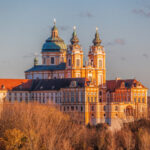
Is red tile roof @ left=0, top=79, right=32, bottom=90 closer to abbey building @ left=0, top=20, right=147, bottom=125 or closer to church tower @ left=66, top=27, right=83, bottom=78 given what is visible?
abbey building @ left=0, top=20, right=147, bottom=125

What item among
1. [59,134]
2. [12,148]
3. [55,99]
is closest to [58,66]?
[55,99]

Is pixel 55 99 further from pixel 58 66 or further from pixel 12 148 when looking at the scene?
pixel 12 148

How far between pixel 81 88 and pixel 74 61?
46.9ft

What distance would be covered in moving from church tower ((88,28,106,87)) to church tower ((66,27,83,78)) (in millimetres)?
3335

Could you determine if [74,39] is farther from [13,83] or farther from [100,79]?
[13,83]

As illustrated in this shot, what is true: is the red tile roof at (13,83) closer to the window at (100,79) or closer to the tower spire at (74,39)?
the tower spire at (74,39)

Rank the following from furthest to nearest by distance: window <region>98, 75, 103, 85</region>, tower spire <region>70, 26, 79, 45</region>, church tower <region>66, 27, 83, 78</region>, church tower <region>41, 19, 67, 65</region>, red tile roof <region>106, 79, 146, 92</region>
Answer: church tower <region>41, 19, 67, 65</region> < tower spire <region>70, 26, 79, 45</region> < window <region>98, 75, 103, 85</region> < church tower <region>66, 27, 83, 78</region> < red tile roof <region>106, 79, 146, 92</region>

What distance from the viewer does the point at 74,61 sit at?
185 metres

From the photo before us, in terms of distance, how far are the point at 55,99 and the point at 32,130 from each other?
231ft

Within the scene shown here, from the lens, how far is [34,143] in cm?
9912

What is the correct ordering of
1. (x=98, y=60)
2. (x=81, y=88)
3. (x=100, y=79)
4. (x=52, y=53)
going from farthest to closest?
1. (x=52, y=53)
2. (x=98, y=60)
3. (x=100, y=79)
4. (x=81, y=88)

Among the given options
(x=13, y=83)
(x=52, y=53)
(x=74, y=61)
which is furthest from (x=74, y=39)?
(x=13, y=83)

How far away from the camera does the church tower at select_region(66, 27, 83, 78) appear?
605 ft

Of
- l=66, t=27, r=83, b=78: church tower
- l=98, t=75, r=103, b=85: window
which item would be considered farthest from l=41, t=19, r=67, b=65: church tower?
l=98, t=75, r=103, b=85: window
